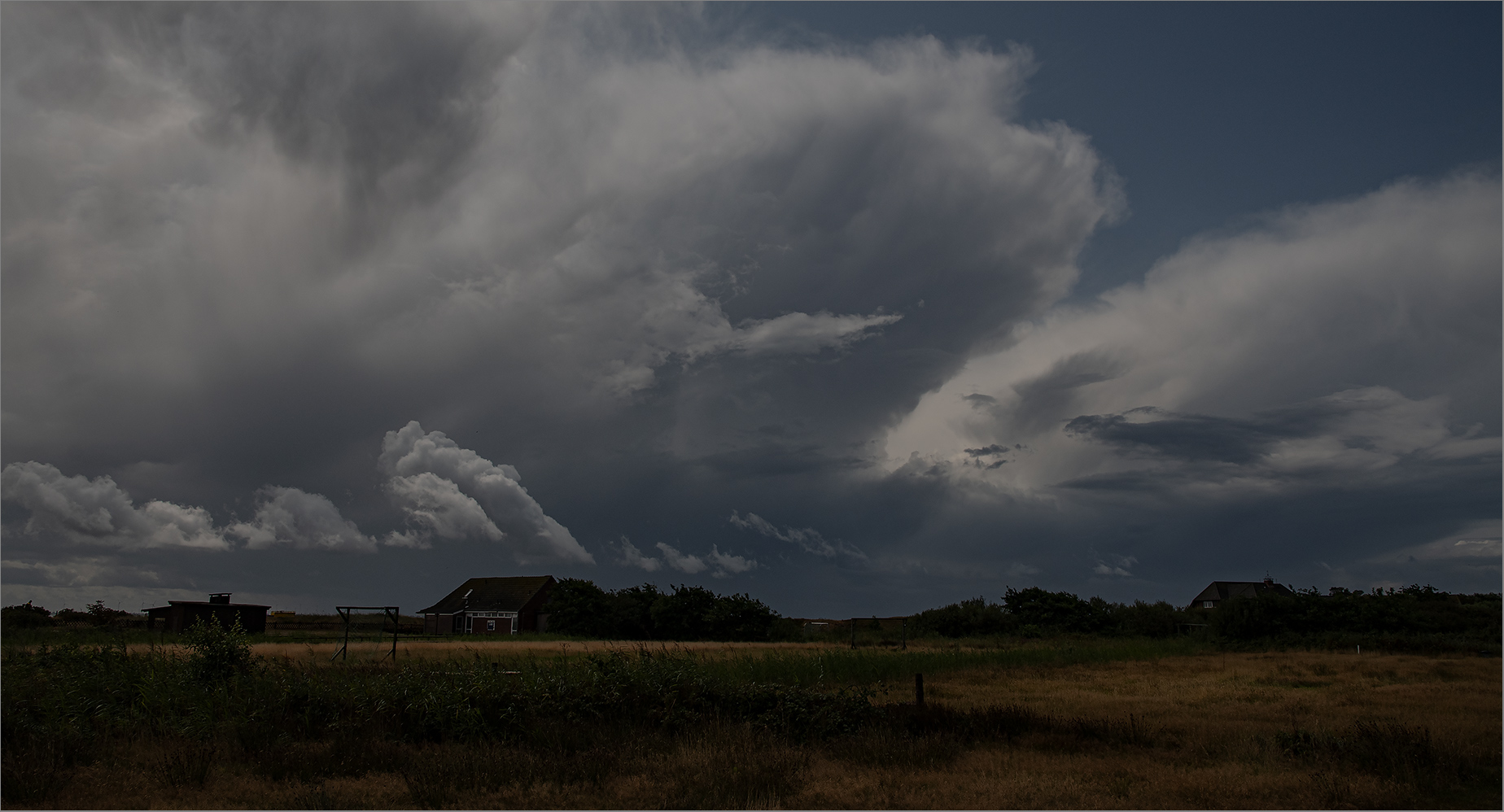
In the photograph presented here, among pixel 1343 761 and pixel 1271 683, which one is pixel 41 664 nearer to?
pixel 1343 761

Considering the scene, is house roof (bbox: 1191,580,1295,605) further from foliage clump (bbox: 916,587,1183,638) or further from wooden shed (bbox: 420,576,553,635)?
wooden shed (bbox: 420,576,553,635)

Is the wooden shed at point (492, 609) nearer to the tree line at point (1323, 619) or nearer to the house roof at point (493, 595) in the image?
the house roof at point (493, 595)

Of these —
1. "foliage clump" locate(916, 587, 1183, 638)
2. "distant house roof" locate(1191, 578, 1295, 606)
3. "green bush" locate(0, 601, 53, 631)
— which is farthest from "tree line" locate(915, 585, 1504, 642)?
"green bush" locate(0, 601, 53, 631)

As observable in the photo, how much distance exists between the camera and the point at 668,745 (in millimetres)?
13617

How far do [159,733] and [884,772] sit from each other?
38.9ft

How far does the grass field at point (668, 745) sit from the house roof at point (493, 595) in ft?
200

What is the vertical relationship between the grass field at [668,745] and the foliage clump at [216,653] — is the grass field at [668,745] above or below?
below

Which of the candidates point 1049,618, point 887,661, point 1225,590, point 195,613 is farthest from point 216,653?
point 1225,590

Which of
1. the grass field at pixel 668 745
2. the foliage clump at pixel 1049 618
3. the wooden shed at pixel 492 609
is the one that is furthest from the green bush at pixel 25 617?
the foliage clump at pixel 1049 618

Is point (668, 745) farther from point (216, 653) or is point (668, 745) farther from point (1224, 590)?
point (1224, 590)

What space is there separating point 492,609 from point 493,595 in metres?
2.99

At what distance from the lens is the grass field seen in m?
11.0

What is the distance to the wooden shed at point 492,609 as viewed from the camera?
248 feet

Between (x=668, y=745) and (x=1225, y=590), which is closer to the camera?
(x=668, y=745)
